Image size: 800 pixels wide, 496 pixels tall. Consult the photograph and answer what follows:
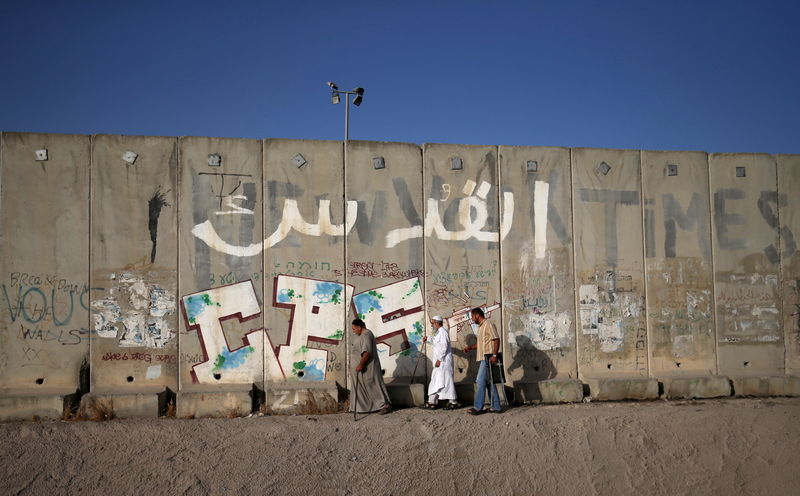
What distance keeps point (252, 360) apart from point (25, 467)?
133 inches

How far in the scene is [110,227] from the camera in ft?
32.4

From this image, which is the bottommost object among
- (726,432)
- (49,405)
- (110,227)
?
(726,432)

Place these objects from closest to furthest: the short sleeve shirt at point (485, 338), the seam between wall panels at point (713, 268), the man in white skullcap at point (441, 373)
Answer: the short sleeve shirt at point (485, 338) < the man in white skullcap at point (441, 373) < the seam between wall panels at point (713, 268)

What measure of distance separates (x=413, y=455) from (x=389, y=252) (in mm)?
3492

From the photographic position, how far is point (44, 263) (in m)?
9.68

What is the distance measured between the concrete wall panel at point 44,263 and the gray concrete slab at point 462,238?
5.68 meters

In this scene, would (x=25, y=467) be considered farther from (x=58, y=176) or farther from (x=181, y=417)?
(x=58, y=176)

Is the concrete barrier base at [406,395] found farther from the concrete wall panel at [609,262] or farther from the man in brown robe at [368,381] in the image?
the concrete wall panel at [609,262]

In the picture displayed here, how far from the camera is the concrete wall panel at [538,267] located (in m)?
10.7

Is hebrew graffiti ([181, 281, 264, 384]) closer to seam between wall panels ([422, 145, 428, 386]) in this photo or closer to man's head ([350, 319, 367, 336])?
man's head ([350, 319, 367, 336])

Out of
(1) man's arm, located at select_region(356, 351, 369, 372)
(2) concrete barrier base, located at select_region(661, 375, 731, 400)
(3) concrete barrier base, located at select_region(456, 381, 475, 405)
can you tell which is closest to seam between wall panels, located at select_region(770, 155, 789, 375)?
(2) concrete barrier base, located at select_region(661, 375, 731, 400)

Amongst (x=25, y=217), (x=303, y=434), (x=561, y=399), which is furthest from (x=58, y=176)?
(x=561, y=399)

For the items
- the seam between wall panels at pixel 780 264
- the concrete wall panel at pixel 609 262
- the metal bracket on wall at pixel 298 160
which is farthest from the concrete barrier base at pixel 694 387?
the metal bracket on wall at pixel 298 160

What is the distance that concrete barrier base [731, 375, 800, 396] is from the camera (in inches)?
423
